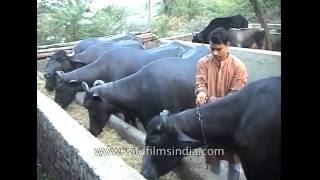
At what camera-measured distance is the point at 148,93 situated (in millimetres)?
6102

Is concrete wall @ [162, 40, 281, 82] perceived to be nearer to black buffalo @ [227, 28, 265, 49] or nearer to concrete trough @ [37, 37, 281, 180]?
concrete trough @ [37, 37, 281, 180]

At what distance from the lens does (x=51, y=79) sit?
32.3ft

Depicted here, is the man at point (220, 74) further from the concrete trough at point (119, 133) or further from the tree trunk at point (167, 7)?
the tree trunk at point (167, 7)

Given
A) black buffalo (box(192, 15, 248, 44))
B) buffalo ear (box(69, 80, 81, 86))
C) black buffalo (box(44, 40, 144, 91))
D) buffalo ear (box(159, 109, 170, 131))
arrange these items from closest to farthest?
buffalo ear (box(159, 109, 170, 131)) < buffalo ear (box(69, 80, 81, 86)) < black buffalo (box(44, 40, 144, 91)) < black buffalo (box(192, 15, 248, 44))

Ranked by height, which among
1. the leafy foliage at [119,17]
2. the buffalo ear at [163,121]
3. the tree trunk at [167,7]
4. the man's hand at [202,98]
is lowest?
the buffalo ear at [163,121]

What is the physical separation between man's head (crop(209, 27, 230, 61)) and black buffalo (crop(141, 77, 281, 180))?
1.41 ft

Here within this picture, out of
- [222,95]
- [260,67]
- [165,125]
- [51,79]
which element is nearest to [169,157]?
[165,125]

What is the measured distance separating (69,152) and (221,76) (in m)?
1.75

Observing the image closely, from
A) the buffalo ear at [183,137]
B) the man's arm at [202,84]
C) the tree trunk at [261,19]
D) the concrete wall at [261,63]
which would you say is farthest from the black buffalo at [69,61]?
the buffalo ear at [183,137]

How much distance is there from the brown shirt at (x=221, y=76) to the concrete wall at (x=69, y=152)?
1127 mm

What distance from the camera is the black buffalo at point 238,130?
3.79 m

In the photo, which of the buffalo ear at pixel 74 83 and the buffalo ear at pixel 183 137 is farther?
the buffalo ear at pixel 74 83

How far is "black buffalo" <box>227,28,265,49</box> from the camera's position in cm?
1201

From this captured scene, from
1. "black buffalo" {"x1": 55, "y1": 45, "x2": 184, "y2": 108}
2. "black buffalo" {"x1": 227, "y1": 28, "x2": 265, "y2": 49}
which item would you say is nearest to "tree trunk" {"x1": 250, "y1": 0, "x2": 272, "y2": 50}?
"black buffalo" {"x1": 227, "y1": 28, "x2": 265, "y2": 49}
